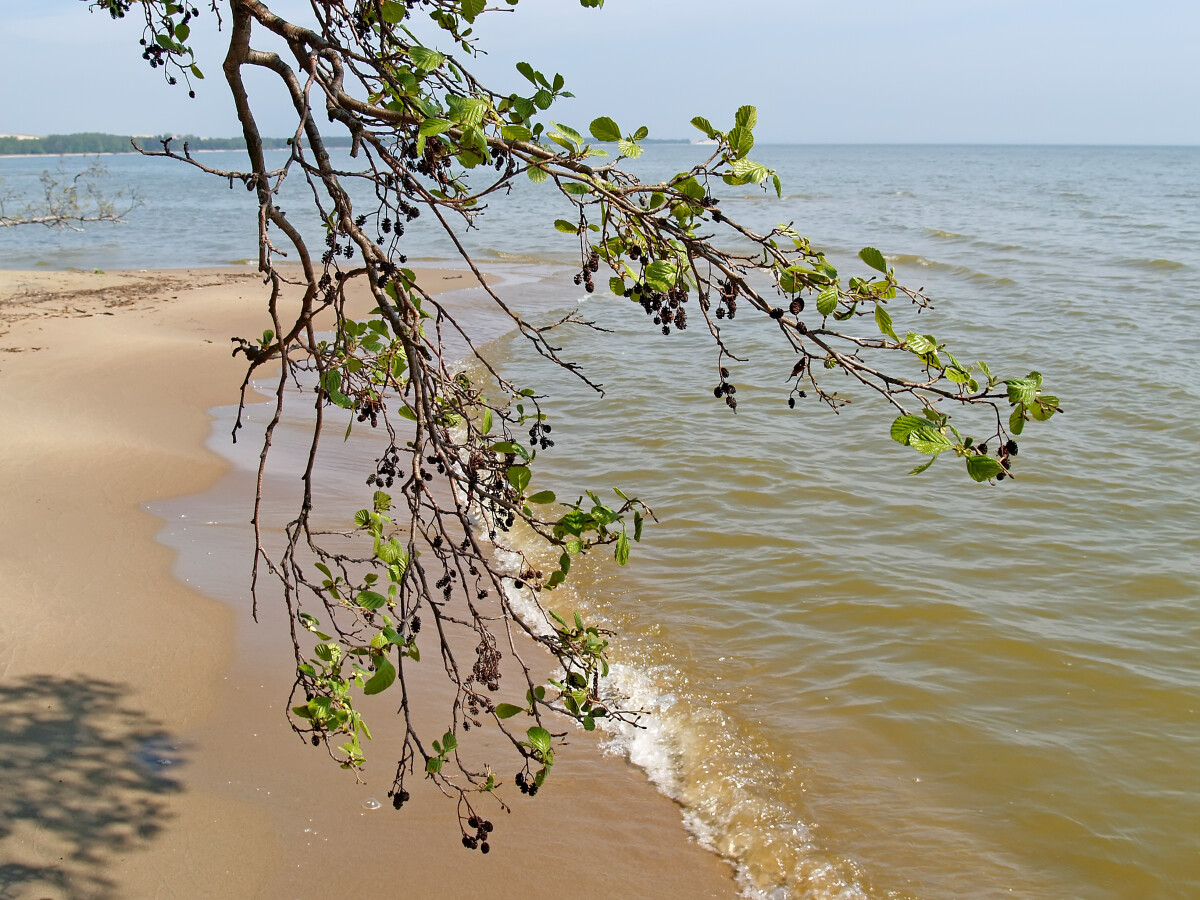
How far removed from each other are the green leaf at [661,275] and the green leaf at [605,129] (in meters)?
0.32

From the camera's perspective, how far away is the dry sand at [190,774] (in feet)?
11.4

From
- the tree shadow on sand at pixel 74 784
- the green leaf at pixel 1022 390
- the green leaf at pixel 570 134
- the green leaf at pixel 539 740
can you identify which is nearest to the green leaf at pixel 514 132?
the green leaf at pixel 570 134

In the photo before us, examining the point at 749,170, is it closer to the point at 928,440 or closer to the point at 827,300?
the point at 827,300

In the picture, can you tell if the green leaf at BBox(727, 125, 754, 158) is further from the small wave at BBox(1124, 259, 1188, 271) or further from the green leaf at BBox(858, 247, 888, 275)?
the small wave at BBox(1124, 259, 1188, 271)

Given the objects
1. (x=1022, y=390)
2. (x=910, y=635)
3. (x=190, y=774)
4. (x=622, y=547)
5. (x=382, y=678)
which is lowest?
(x=190, y=774)

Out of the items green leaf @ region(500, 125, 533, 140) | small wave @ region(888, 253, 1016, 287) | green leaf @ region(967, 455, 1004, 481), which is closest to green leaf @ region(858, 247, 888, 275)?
green leaf @ region(967, 455, 1004, 481)

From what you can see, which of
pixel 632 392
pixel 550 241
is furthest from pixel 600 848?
pixel 550 241

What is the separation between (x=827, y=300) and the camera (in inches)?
73.8

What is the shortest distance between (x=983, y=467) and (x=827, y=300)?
0.45 metres

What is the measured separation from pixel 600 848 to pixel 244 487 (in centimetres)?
460

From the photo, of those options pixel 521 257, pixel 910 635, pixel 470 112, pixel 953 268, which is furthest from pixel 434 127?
pixel 521 257

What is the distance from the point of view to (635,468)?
830cm

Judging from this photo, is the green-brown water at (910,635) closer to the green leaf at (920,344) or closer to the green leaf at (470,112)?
the green leaf at (920,344)

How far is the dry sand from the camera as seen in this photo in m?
3.47
